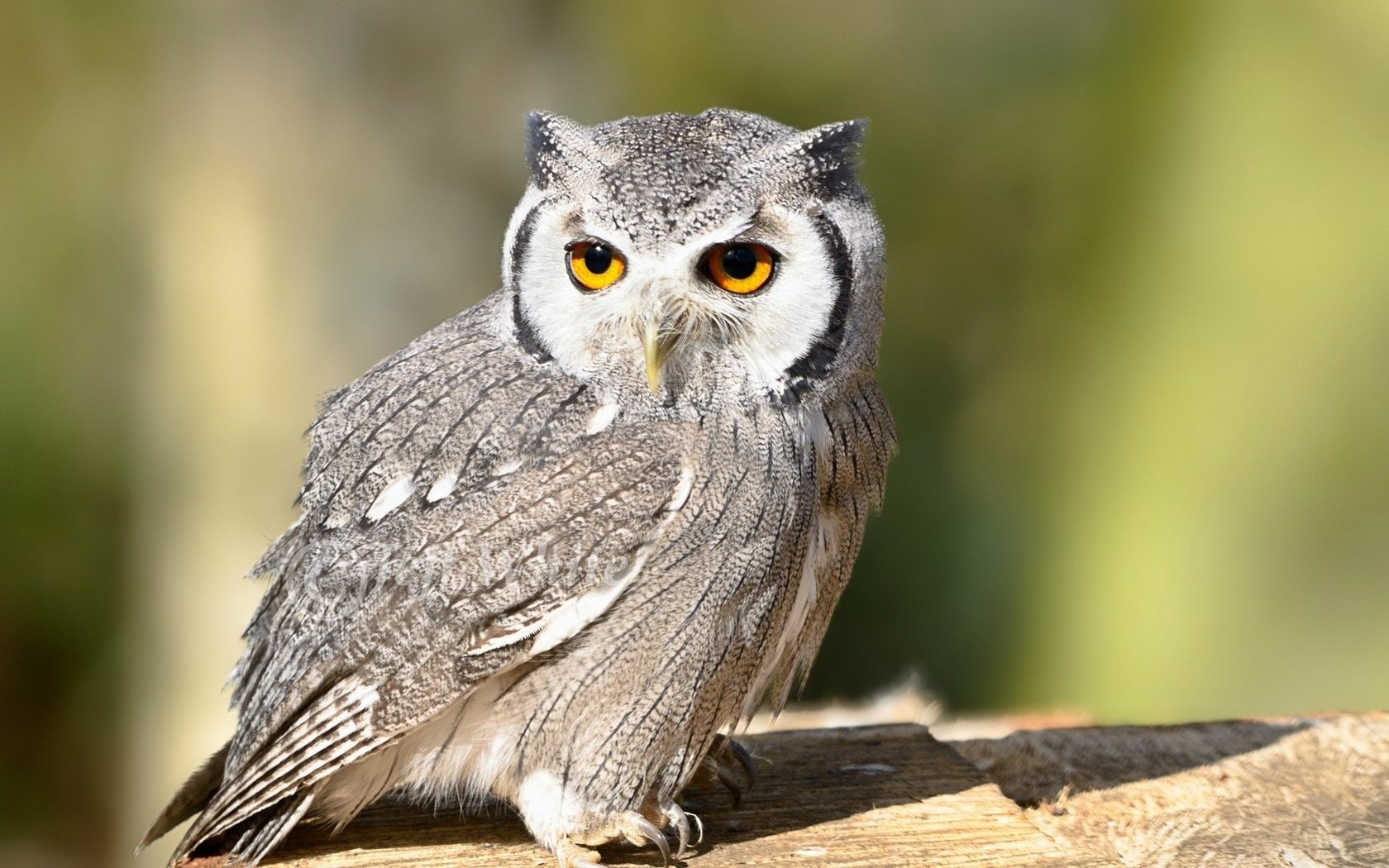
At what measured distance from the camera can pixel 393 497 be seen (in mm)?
1925

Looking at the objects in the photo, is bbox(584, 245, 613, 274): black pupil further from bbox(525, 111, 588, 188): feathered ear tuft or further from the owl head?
bbox(525, 111, 588, 188): feathered ear tuft

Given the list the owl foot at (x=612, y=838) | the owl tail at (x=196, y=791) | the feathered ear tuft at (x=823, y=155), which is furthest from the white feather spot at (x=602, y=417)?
the owl tail at (x=196, y=791)

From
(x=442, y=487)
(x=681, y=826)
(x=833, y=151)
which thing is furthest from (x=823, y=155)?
(x=681, y=826)

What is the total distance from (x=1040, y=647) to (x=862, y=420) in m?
4.57

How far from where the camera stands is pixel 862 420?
6.68 feet

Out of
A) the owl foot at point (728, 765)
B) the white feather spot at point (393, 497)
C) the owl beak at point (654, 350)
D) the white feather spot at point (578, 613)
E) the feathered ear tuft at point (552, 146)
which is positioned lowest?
the owl foot at point (728, 765)

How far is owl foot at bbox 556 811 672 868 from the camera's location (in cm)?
195

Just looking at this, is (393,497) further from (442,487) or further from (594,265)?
(594,265)

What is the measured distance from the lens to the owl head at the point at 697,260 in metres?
1.77

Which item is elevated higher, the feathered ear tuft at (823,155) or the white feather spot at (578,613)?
the feathered ear tuft at (823,155)

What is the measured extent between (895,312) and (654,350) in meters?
4.58

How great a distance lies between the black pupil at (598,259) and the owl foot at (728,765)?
822 millimetres

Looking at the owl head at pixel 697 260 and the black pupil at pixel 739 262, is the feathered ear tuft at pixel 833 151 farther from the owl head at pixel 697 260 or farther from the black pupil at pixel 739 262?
the black pupil at pixel 739 262

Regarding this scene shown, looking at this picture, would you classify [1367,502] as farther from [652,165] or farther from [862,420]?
[652,165]
